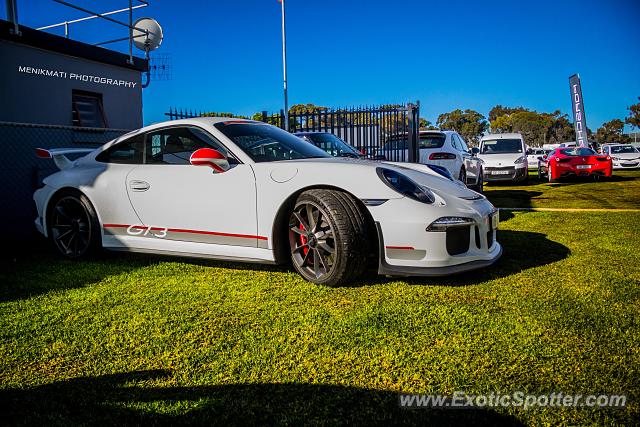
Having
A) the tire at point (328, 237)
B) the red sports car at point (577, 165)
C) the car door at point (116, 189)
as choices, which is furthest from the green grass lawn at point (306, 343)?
the red sports car at point (577, 165)

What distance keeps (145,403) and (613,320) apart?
253 cm

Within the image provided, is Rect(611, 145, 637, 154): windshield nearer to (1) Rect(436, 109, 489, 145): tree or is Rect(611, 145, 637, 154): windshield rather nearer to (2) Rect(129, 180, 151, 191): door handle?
(2) Rect(129, 180, 151, 191): door handle

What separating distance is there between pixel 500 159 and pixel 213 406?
1546 centimetres

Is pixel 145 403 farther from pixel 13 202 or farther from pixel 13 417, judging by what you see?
pixel 13 202

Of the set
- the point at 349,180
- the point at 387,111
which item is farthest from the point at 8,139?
the point at 387,111

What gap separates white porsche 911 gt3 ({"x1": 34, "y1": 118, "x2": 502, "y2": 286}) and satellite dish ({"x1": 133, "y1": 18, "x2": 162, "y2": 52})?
667 centimetres

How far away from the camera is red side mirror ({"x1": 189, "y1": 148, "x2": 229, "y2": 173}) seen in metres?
3.76

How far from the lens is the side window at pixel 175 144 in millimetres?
4195

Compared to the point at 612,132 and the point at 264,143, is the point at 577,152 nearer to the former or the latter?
the point at 264,143

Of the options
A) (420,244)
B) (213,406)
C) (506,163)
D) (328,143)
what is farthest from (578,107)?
(213,406)

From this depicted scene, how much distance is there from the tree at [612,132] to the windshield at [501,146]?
268 ft

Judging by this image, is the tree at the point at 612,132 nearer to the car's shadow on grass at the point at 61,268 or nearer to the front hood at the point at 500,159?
the front hood at the point at 500,159

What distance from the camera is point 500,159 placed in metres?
15.7

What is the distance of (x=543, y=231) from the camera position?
19.1 ft
